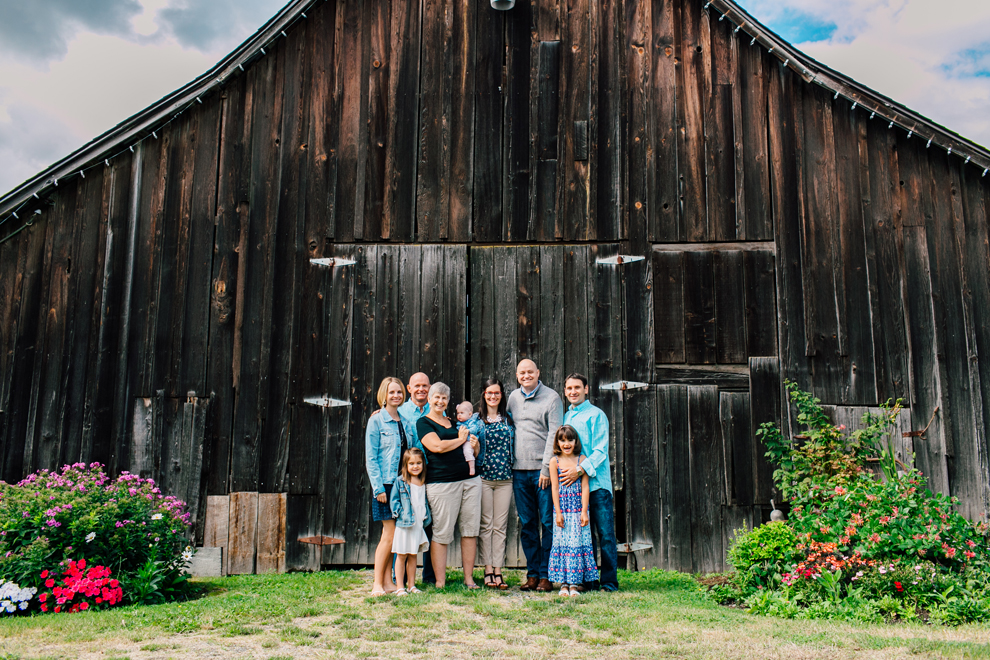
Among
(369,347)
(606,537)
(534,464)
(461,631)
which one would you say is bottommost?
(461,631)

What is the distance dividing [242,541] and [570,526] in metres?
3.33

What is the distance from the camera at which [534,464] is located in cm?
614

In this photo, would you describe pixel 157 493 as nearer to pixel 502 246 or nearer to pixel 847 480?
pixel 502 246

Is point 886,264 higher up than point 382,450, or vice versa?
point 886,264

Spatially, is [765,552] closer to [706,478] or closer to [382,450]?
[706,478]

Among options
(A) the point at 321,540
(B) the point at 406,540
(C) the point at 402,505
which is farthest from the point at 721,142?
(A) the point at 321,540

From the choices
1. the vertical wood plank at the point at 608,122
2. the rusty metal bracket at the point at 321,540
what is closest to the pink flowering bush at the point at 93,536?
the rusty metal bracket at the point at 321,540

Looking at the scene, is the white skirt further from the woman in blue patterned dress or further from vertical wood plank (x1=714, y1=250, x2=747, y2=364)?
vertical wood plank (x1=714, y1=250, x2=747, y2=364)

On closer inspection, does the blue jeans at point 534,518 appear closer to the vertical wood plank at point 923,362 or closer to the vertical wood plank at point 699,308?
the vertical wood plank at point 699,308

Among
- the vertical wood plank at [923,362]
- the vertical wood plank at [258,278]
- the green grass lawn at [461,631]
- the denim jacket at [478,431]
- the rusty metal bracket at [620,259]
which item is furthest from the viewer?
the rusty metal bracket at [620,259]

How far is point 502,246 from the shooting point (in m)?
7.48

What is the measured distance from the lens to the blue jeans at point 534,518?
603 centimetres

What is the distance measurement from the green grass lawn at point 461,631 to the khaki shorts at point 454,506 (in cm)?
45

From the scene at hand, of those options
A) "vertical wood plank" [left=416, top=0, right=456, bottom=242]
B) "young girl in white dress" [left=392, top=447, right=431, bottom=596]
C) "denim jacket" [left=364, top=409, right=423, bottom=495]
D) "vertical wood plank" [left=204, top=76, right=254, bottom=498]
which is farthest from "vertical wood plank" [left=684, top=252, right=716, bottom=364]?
"vertical wood plank" [left=204, top=76, right=254, bottom=498]
